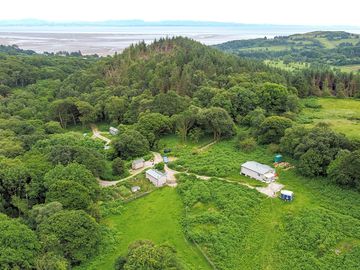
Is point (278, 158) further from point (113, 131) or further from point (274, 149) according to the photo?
point (113, 131)

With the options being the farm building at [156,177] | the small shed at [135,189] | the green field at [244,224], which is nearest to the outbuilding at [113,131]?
the farm building at [156,177]

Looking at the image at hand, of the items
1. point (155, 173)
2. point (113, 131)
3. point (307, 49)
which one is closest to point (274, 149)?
point (155, 173)

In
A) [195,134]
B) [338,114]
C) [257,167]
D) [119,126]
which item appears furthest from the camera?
[338,114]

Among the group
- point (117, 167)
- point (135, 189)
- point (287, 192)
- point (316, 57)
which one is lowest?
point (316, 57)

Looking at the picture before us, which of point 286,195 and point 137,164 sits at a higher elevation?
point 286,195

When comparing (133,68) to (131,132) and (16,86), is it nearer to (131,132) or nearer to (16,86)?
(131,132)

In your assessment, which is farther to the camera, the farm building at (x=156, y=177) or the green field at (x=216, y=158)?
the green field at (x=216, y=158)

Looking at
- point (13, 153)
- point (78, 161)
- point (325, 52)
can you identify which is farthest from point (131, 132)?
point (325, 52)

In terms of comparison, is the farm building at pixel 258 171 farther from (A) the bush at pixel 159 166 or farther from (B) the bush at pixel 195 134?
(B) the bush at pixel 195 134
